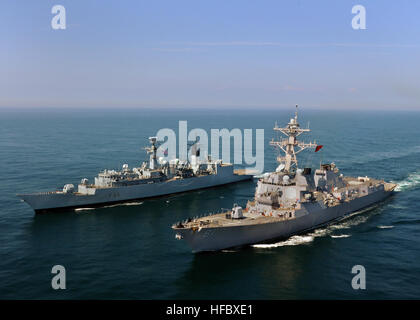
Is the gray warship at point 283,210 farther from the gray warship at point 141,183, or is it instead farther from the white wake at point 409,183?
the gray warship at point 141,183

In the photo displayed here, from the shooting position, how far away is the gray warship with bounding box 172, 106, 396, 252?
30.7 meters

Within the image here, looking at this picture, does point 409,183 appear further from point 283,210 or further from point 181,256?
point 181,256

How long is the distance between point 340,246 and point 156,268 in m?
17.8

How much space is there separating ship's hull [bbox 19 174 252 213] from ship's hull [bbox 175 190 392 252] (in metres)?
18.8

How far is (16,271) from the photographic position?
27.2m

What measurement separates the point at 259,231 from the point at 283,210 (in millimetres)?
4305

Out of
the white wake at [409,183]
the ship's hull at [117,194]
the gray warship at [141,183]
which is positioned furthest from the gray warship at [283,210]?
the gray warship at [141,183]

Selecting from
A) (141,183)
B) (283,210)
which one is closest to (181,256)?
(283,210)

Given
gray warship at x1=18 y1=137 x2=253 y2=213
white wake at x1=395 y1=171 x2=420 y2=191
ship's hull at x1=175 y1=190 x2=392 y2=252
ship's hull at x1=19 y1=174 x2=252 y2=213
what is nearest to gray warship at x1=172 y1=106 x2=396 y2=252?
ship's hull at x1=175 y1=190 x2=392 y2=252

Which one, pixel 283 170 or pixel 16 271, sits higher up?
pixel 283 170

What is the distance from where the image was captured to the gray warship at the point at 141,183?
4422cm
